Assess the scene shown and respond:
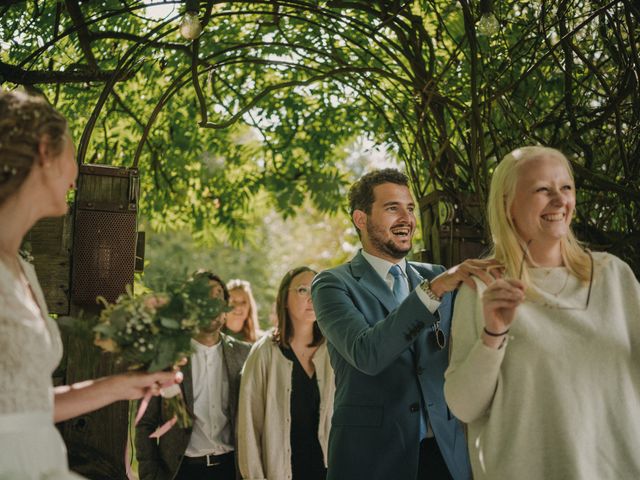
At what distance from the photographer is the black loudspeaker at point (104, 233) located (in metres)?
4.34

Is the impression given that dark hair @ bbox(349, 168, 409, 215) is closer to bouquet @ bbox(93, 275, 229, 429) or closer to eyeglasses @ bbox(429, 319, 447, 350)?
eyeglasses @ bbox(429, 319, 447, 350)

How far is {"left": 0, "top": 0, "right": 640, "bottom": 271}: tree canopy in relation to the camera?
461 cm

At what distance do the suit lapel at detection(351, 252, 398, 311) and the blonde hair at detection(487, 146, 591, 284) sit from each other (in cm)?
94

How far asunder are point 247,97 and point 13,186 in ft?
16.7

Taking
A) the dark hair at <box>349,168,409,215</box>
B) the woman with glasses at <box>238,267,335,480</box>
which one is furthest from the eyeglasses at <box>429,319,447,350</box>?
the woman with glasses at <box>238,267,335,480</box>

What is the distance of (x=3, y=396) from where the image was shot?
216 centimetres

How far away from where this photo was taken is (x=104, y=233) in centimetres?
440

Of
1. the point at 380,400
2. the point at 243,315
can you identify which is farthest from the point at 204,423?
the point at 243,315

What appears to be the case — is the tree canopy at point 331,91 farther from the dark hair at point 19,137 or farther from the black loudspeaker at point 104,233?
the dark hair at point 19,137

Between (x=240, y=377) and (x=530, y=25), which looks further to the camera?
(x=240, y=377)

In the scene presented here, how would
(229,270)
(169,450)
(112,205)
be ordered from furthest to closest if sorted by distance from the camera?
(229,270) < (169,450) < (112,205)

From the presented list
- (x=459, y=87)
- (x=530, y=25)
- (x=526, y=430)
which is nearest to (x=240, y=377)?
(x=459, y=87)

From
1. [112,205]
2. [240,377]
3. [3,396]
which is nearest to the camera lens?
[3,396]

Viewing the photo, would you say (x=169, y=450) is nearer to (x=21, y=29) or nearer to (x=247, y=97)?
(x=21, y=29)
